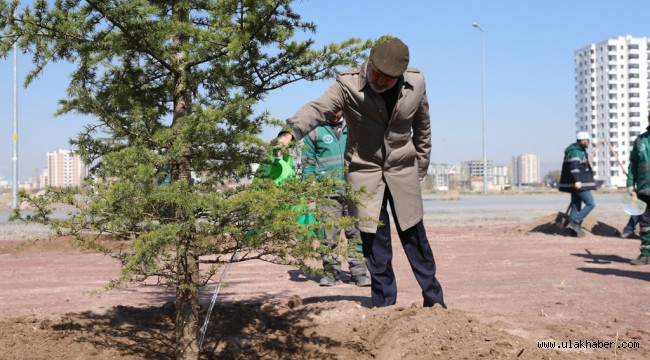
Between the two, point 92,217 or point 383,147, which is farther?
point 383,147

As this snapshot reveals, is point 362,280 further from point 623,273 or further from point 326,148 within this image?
point 623,273

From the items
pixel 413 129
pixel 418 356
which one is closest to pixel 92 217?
pixel 418 356

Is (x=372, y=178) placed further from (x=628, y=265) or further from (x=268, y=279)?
(x=628, y=265)

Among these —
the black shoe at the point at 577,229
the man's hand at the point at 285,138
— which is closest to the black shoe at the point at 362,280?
the man's hand at the point at 285,138

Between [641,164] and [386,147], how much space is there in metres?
5.50

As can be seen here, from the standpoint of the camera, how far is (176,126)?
359 centimetres

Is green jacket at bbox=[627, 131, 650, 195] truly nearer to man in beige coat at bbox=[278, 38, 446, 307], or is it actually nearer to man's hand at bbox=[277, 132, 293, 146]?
man in beige coat at bbox=[278, 38, 446, 307]

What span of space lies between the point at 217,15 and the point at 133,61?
2.43ft

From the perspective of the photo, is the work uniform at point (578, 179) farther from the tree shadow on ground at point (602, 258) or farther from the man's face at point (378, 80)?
the man's face at point (378, 80)

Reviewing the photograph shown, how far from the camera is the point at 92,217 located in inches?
131

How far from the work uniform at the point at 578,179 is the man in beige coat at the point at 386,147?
8.58 m

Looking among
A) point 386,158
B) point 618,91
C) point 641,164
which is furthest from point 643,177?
point 618,91

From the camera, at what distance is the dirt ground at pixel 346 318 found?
4.24 m

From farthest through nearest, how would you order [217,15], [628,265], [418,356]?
[628,265]
[418,356]
[217,15]
